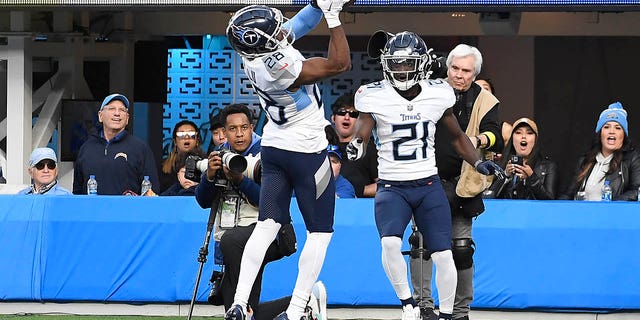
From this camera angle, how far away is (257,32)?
27.0 ft

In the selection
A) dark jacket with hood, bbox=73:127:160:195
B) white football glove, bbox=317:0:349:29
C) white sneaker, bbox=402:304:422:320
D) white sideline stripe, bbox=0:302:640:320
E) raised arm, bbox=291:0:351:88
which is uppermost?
white football glove, bbox=317:0:349:29

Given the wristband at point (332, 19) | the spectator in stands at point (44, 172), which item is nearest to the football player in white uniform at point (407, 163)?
the wristband at point (332, 19)

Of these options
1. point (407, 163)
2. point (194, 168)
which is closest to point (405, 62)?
point (407, 163)

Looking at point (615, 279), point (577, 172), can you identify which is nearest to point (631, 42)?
point (577, 172)

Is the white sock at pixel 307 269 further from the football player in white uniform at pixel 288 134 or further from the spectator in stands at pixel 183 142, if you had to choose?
the spectator in stands at pixel 183 142

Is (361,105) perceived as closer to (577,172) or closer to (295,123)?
(295,123)

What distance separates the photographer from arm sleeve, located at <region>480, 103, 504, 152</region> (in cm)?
943

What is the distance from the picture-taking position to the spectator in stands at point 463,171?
9445 millimetres

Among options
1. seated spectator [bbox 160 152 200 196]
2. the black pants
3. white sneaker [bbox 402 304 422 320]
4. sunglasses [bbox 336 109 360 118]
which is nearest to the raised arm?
the black pants

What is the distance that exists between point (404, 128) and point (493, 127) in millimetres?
952

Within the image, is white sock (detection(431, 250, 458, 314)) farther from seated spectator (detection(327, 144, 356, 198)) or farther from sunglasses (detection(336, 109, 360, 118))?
sunglasses (detection(336, 109, 360, 118))

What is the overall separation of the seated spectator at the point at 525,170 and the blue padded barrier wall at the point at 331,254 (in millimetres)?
570

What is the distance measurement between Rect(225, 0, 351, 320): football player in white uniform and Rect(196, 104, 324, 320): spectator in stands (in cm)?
30

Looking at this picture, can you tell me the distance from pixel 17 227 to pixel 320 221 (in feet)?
12.8
